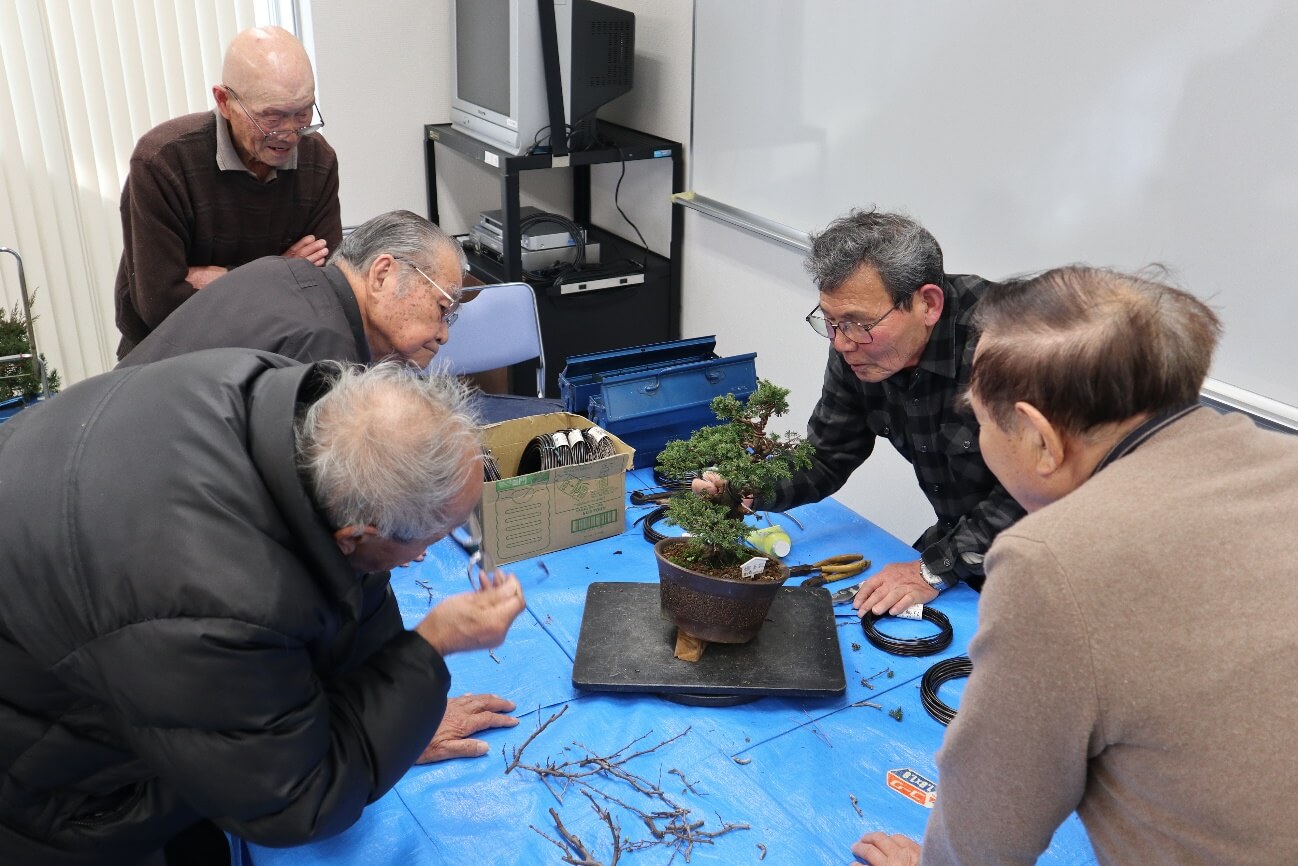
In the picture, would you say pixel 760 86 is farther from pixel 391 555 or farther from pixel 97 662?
pixel 97 662

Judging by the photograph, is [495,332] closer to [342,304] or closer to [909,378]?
[342,304]

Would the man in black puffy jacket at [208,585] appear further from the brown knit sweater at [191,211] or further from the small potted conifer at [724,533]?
the brown knit sweater at [191,211]

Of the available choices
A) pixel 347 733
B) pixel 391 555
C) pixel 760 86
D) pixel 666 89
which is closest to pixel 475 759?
pixel 347 733

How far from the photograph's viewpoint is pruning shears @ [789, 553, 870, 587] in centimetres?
212

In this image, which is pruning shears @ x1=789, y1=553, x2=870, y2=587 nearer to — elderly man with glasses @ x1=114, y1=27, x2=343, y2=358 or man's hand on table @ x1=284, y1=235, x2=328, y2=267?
elderly man with glasses @ x1=114, y1=27, x2=343, y2=358

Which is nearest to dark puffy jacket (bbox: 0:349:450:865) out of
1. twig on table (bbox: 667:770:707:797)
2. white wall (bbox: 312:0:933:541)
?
twig on table (bbox: 667:770:707:797)

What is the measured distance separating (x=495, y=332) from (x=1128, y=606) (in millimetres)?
2723

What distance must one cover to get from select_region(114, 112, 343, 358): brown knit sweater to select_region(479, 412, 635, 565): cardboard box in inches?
38.7

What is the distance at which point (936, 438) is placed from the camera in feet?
7.21

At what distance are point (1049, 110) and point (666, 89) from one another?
193cm

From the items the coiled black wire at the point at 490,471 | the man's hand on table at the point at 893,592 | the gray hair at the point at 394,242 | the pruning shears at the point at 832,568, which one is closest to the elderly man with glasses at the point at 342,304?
the gray hair at the point at 394,242

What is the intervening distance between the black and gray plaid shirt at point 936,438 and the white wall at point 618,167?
1.25 m

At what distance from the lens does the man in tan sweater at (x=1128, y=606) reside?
92cm

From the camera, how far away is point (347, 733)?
129cm
